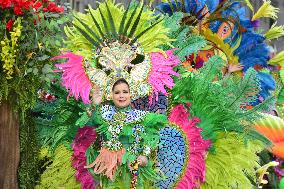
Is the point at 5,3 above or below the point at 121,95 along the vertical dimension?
above

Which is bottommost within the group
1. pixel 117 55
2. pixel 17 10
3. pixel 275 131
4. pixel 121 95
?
pixel 275 131

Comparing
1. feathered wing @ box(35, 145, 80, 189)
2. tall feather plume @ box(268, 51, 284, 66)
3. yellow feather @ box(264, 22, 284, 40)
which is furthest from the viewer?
tall feather plume @ box(268, 51, 284, 66)

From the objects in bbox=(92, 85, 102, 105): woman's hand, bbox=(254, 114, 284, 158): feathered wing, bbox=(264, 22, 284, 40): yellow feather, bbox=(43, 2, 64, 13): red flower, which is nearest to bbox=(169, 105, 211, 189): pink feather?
bbox=(92, 85, 102, 105): woman's hand

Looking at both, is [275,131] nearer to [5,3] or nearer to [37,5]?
[37,5]

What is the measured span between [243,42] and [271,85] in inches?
15.5

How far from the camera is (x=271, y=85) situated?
4.46 metres

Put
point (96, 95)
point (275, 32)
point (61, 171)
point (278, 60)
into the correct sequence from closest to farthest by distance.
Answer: point (96, 95) < point (61, 171) < point (275, 32) < point (278, 60)

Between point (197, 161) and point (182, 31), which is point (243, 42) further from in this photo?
point (197, 161)

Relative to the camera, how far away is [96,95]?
3.05 meters

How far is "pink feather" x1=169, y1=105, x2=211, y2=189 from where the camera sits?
124 inches

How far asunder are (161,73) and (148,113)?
0.83 ft

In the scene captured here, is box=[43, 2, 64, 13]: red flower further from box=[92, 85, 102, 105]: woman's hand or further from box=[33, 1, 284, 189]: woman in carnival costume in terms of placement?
box=[92, 85, 102, 105]: woman's hand

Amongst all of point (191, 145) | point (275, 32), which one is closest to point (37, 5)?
point (191, 145)

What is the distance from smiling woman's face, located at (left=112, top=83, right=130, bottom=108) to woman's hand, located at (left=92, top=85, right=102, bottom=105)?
78 mm
